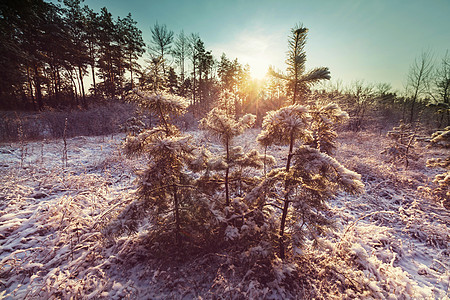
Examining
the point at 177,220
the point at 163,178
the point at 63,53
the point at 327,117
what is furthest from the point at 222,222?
A: the point at 63,53

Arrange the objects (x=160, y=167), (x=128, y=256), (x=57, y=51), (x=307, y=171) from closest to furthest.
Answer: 1. (x=307, y=171)
2. (x=160, y=167)
3. (x=128, y=256)
4. (x=57, y=51)

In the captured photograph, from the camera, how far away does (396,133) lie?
12.6 meters

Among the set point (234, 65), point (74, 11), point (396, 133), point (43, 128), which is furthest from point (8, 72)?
point (396, 133)

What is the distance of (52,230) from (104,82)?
90.3 feet

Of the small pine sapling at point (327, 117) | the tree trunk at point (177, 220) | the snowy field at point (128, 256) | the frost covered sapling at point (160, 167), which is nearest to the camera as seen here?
the small pine sapling at point (327, 117)

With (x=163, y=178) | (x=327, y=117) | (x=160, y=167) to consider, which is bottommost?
(x=163, y=178)

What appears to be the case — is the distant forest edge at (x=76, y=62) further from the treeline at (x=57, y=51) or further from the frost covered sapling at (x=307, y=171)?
the frost covered sapling at (x=307, y=171)

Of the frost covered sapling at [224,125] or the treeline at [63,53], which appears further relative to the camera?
the treeline at [63,53]

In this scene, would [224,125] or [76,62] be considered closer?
[224,125]

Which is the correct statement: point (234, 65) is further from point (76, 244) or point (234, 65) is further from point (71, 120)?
point (76, 244)

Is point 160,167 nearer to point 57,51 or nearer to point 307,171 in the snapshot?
point 307,171

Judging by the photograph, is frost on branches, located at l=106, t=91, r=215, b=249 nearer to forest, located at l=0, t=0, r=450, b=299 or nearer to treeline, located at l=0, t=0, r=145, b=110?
forest, located at l=0, t=0, r=450, b=299

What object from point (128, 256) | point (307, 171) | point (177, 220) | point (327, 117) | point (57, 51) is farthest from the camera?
point (57, 51)

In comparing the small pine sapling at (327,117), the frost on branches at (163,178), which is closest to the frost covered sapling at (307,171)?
the small pine sapling at (327,117)
